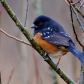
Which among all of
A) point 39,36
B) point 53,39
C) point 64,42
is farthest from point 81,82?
point 39,36

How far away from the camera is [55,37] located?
2102 mm

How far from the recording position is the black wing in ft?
6.48

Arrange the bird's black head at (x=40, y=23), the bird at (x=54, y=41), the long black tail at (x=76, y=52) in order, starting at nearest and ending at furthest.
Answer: the long black tail at (x=76, y=52) → the bird at (x=54, y=41) → the bird's black head at (x=40, y=23)

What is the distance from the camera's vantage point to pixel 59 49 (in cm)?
202

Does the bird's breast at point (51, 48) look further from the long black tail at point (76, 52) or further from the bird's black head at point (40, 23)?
the bird's black head at point (40, 23)

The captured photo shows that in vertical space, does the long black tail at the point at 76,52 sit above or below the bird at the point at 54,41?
below

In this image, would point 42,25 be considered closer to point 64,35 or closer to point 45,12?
point 64,35

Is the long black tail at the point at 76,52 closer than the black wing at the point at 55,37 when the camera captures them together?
Yes

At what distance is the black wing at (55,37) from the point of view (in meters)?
1.98

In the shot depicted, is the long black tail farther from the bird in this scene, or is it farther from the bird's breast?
the bird's breast

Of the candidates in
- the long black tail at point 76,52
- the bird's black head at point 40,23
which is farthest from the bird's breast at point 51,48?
the bird's black head at point 40,23

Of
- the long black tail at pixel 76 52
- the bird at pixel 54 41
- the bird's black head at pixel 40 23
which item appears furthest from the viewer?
the bird's black head at pixel 40 23

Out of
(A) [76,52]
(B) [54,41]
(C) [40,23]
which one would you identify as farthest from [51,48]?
(C) [40,23]

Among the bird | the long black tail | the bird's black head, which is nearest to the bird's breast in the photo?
the bird
